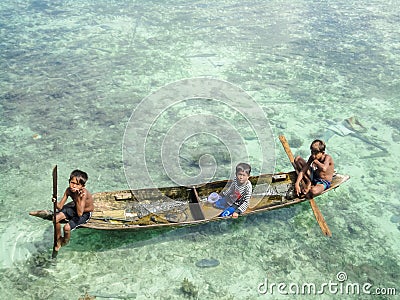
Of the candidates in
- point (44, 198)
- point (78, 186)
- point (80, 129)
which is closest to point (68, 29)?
point (80, 129)

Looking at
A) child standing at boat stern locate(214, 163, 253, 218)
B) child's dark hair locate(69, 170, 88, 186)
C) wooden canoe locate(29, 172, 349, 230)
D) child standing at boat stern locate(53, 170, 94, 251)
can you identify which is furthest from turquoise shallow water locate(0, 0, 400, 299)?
child's dark hair locate(69, 170, 88, 186)

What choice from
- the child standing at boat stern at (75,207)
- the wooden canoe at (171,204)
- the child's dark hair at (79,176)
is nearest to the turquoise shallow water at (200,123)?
the wooden canoe at (171,204)

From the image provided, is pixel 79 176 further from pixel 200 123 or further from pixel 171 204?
pixel 200 123

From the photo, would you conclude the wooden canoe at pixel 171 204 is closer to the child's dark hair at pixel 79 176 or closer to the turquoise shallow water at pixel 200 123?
the turquoise shallow water at pixel 200 123

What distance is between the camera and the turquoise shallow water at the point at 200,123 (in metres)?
6.83

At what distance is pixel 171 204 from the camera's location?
7641 mm

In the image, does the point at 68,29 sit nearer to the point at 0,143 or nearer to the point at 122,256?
the point at 0,143

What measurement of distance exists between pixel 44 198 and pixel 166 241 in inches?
111

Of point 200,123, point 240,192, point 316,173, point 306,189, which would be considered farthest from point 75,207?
point 200,123

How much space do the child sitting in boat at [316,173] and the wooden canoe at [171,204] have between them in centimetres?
23

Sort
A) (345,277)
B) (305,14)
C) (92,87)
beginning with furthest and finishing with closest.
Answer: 1. (305,14)
2. (92,87)
3. (345,277)

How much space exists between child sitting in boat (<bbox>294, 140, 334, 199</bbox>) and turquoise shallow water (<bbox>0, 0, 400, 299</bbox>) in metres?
0.69

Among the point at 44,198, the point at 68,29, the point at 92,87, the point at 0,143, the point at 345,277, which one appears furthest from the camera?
the point at 68,29

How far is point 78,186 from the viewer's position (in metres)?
6.41
